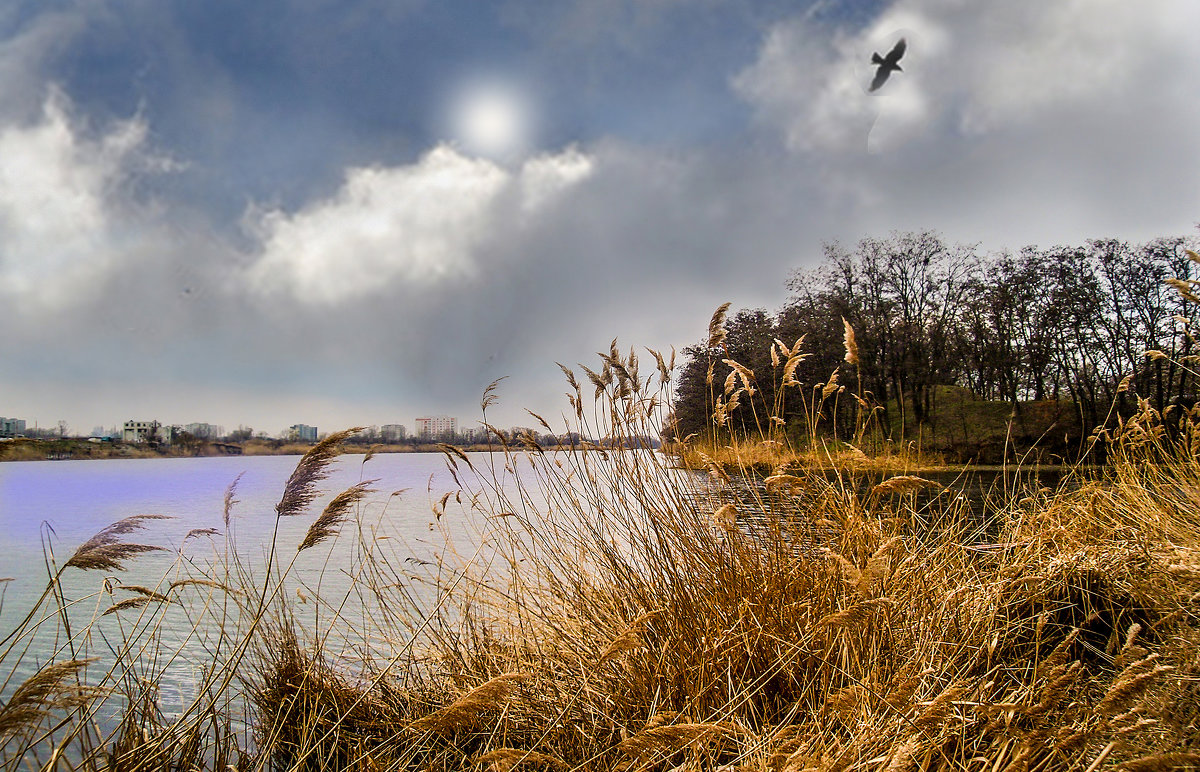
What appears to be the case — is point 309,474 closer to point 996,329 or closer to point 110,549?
point 110,549

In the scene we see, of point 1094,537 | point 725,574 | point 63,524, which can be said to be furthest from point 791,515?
point 63,524

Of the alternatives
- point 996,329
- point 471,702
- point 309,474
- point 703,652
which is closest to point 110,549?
point 309,474

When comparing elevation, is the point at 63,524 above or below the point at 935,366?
below

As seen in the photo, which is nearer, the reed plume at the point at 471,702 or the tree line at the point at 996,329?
the reed plume at the point at 471,702

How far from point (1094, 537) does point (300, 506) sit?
4.16 metres

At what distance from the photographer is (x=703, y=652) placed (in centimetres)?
216

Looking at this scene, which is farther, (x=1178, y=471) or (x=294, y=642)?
(x=1178, y=471)

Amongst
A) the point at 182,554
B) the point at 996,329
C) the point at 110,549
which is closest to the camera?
the point at 110,549

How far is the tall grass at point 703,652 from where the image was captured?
64.8 inches

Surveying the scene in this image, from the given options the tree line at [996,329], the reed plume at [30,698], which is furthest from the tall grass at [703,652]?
the tree line at [996,329]

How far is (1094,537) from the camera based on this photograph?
3.57m

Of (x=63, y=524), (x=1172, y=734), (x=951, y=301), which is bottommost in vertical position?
(x=63, y=524)

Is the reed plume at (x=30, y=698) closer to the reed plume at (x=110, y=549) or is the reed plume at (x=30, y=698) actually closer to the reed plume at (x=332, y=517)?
the reed plume at (x=110, y=549)

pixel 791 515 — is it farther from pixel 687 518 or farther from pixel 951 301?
pixel 951 301
